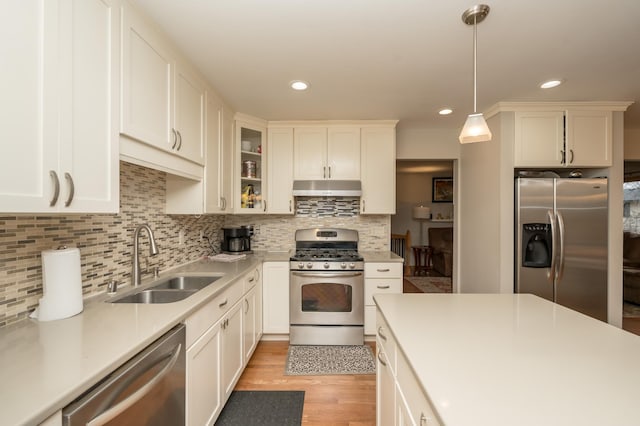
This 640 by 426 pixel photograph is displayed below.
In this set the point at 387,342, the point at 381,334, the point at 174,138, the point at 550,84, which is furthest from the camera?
the point at 550,84

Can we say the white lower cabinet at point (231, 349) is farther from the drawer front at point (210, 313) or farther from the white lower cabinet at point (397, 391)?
the white lower cabinet at point (397, 391)

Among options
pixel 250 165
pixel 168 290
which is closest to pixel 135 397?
pixel 168 290

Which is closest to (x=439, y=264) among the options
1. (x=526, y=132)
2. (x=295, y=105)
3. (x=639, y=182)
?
(x=639, y=182)

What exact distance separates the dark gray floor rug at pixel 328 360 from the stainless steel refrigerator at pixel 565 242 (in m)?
1.61

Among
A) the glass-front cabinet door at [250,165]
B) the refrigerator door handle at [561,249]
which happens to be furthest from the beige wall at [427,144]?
the glass-front cabinet door at [250,165]

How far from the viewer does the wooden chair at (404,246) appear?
641cm

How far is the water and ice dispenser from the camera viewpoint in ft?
8.29

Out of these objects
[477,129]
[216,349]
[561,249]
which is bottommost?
[216,349]

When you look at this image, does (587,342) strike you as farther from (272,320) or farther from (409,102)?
(272,320)

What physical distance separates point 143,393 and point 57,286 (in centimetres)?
60

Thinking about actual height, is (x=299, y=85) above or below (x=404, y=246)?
above

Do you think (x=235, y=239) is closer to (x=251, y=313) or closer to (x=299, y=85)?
(x=251, y=313)

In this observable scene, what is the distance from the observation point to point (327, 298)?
2.75m

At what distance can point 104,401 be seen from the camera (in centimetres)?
80
